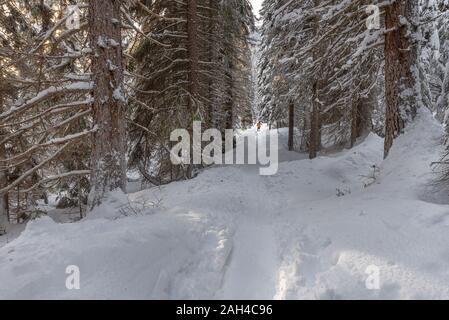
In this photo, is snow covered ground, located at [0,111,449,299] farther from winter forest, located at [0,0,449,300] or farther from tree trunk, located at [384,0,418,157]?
tree trunk, located at [384,0,418,157]

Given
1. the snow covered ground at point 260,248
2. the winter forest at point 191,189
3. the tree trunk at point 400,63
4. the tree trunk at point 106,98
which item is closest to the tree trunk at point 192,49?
the winter forest at point 191,189

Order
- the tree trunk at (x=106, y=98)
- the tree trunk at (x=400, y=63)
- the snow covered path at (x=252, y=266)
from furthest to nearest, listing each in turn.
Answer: the tree trunk at (x=400, y=63)
the tree trunk at (x=106, y=98)
the snow covered path at (x=252, y=266)

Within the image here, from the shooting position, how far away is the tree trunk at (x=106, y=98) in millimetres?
6391

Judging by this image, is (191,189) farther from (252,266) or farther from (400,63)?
(400,63)

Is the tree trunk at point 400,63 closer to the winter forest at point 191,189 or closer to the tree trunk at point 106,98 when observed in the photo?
the winter forest at point 191,189

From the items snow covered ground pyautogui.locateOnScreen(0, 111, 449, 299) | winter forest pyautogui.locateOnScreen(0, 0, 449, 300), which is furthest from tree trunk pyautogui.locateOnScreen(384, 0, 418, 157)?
snow covered ground pyautogui.locateOnScreen(0, 111, 449, 299)

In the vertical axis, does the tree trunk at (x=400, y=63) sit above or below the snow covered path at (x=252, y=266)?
above

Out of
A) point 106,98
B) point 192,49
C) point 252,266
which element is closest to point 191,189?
point 106,98

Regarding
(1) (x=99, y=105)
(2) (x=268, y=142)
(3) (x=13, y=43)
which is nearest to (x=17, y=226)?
(3) (x=13, y=43)

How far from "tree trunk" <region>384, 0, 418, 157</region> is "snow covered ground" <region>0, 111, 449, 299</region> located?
16.4 inches

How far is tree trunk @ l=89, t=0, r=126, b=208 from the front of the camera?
639 centimetres

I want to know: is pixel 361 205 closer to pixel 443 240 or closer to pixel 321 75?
pixel 443 240

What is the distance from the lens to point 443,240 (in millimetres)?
4340

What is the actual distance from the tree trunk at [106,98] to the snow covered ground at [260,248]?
522 mm
